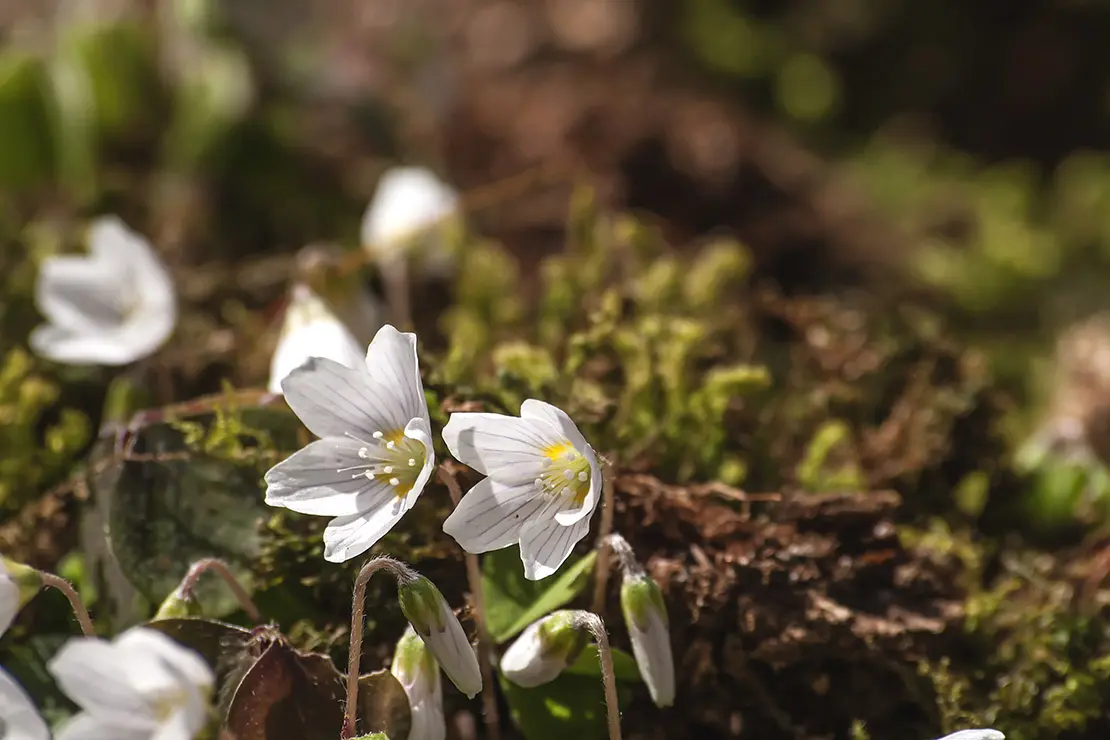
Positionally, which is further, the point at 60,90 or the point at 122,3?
the point at 122,3

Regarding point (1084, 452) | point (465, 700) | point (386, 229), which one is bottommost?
point (465, 700)

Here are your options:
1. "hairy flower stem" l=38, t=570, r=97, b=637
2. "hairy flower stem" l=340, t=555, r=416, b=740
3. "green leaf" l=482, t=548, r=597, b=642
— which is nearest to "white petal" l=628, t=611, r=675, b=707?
"green leaf" l=482, t=548, r=597, b=642

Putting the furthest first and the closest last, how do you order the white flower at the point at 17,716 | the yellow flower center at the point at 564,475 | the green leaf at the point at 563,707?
the green leaf at the point at 563,707 < the yellow flower center at the point at 564,475 < the white flower at the point at 17,716

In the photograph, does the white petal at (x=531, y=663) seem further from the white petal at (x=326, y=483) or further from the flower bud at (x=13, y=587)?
the flower bud at (x=13, y=587)

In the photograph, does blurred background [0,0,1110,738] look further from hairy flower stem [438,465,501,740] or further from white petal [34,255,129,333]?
hairy flower stem [438,465,501,740]

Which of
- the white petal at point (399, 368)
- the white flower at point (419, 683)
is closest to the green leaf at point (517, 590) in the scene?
the white flower at point (419, 683)

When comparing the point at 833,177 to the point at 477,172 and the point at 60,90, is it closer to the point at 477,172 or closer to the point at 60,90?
the point at 477,172

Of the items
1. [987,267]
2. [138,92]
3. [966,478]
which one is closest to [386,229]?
[138,92]

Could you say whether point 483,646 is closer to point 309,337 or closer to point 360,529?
point 360,529
